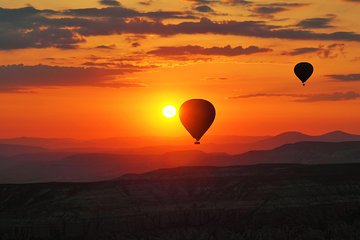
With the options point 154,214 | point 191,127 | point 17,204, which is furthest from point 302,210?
point 17,204

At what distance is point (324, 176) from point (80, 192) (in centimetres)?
6267

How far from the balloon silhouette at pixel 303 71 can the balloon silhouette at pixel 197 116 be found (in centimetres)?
1939

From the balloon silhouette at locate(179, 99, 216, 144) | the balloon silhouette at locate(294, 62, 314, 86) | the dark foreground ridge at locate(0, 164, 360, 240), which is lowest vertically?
the dark foreground ridge at locate(0, 164, 360, 240)

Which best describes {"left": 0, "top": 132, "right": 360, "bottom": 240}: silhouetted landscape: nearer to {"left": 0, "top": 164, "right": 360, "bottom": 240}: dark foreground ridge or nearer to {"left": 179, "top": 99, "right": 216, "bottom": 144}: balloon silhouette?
{"left": 0, "top": 164, "right": 360, "bottom": 240}: dark foreground ridge

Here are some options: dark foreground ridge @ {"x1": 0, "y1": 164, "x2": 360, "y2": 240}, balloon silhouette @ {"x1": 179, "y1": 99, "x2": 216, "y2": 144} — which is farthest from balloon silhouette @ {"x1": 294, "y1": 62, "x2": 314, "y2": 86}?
dark foreground ridge @ {"x1": 0, "y1": 164, "x2": 360, "y2": 240}

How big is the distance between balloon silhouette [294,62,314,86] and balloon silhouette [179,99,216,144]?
19.4m

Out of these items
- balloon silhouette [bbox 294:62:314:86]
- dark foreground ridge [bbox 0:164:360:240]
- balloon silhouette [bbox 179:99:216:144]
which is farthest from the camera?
dark foreground ridge [bbox 0:164:360:240]

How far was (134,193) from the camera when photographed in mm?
174500

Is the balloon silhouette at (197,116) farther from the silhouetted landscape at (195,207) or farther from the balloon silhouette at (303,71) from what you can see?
the silhouetted landscape at (195,207)

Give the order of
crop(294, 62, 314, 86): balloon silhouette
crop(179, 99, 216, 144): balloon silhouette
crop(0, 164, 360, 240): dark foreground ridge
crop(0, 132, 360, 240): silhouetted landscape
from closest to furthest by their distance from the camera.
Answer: crop(179, 99, 216, 144): balloon silhouette < crop(294, 62, 314, 86): balloon silhouette < crop(0, 164, 360, 240): dark foreground ridge < crop(0, 132, 360, 240): silhouetted landscape

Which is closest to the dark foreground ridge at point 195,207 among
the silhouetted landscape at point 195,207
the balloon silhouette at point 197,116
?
the silhouetted landscape at point 195,207

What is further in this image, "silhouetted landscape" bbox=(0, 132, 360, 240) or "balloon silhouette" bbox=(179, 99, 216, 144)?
"silhouetted landscape" bbox=(0, 132, 360, 240)

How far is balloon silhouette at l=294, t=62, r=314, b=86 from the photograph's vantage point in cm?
13500

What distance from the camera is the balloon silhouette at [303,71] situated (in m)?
135
